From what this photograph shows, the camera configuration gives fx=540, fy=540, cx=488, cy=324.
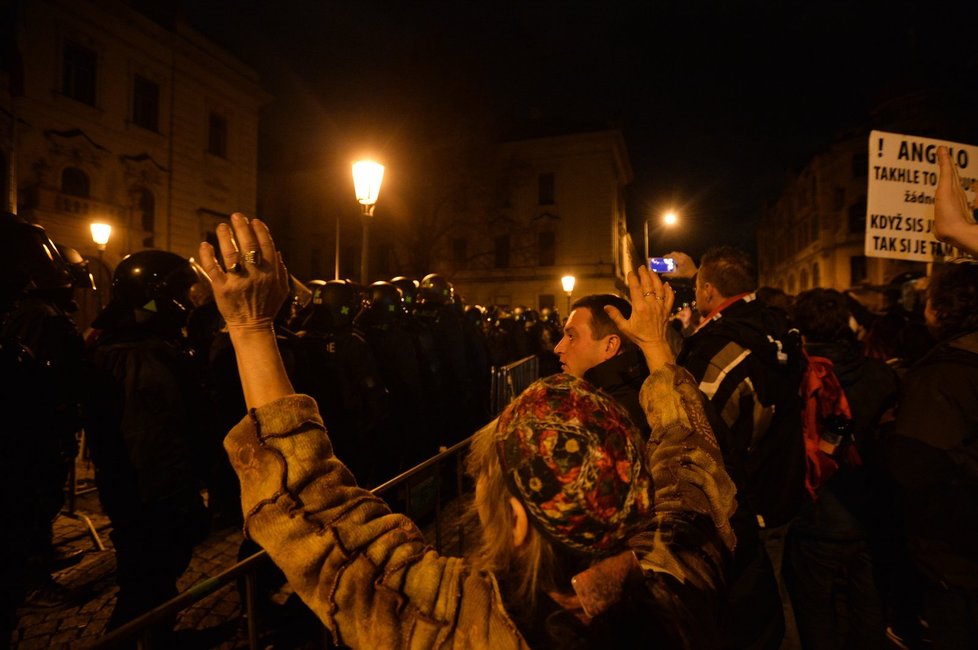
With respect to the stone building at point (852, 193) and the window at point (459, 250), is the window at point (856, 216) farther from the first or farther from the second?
the window at point (459, 250)

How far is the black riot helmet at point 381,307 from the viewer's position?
20.1ft

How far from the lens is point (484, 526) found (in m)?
1.11

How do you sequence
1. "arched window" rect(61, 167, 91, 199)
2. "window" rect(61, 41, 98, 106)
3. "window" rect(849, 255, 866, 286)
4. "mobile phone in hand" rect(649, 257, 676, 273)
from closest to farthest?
1. "mobile phone in hand" rect(649, 257, 676, 273)
2. "arched window" rect(61, 167, 91, 199)
3. "window" rect(61, 41, 98, 106)
4. "window" rect(849, 255, 866, 286)

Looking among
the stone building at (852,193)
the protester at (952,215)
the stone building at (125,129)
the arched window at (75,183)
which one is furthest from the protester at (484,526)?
the stone building at (852,193)

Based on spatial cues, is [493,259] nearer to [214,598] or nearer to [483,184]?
[483,184]

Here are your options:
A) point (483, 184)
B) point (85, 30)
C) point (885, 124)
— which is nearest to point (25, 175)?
point (85, 30)

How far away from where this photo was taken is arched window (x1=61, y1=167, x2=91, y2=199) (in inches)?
757

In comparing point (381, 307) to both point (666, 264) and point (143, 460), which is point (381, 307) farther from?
point (143, 460)

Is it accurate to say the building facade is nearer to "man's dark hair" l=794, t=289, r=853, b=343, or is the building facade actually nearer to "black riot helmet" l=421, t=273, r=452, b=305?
"black riot helmet" l=421, t=273, r=452, b=305

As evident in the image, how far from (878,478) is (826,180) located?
5188 centimetres

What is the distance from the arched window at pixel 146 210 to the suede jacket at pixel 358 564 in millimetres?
24408

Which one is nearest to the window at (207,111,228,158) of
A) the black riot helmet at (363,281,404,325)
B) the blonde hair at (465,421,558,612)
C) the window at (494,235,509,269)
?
the window at (494,235,509,269)

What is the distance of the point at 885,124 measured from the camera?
3931 centimetres

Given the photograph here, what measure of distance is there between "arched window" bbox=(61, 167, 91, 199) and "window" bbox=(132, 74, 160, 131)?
3407mm
